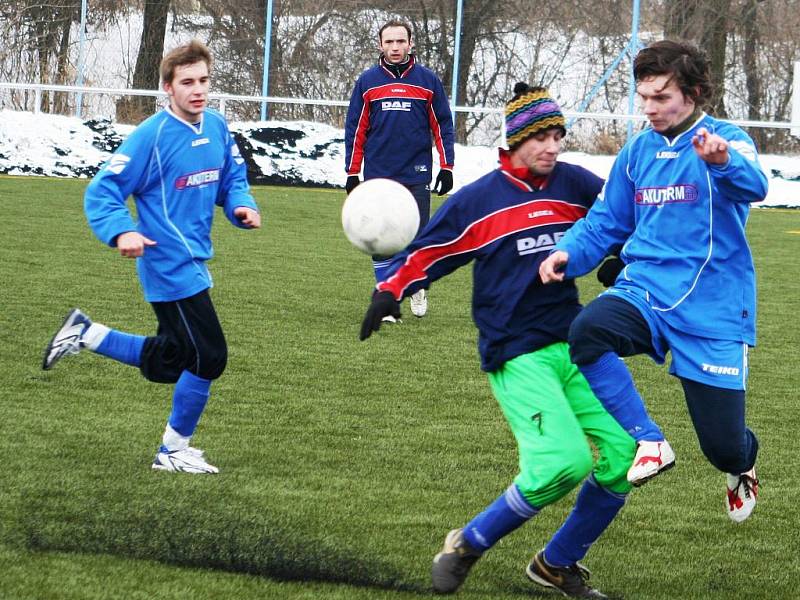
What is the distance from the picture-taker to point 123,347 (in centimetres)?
541

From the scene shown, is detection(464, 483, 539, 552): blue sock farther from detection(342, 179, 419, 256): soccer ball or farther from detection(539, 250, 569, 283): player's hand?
detection(342, 179, 419, 256): soccer ball

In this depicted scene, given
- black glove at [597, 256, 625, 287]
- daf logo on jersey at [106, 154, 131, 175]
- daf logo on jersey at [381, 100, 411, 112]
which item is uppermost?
daf logo on jersey at [381, 100, 411, 112]

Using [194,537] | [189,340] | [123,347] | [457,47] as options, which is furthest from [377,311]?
[457,47]

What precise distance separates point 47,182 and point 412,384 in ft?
39.4

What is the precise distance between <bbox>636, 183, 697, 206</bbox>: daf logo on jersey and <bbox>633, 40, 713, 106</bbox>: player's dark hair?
305mm

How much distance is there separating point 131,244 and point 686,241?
6.90ft

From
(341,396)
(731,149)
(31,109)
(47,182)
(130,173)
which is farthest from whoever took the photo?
(31,109)

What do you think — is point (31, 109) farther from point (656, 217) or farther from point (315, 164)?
point (656, 217)

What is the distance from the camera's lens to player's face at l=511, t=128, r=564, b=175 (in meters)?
4.03

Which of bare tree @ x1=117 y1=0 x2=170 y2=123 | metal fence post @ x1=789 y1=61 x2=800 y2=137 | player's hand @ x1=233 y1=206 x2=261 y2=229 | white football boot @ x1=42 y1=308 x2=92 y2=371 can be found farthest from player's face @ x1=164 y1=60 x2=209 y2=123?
bare tree @ x1=117 y1=0 x2=170 y2=123

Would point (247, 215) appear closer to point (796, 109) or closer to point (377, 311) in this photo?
point (377, 311)

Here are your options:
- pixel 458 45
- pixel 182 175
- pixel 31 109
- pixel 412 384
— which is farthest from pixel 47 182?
pixel 182 175

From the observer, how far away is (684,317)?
12.9ft

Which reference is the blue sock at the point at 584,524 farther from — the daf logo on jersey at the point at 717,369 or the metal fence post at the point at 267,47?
the metal fence post at the point at 267,47
